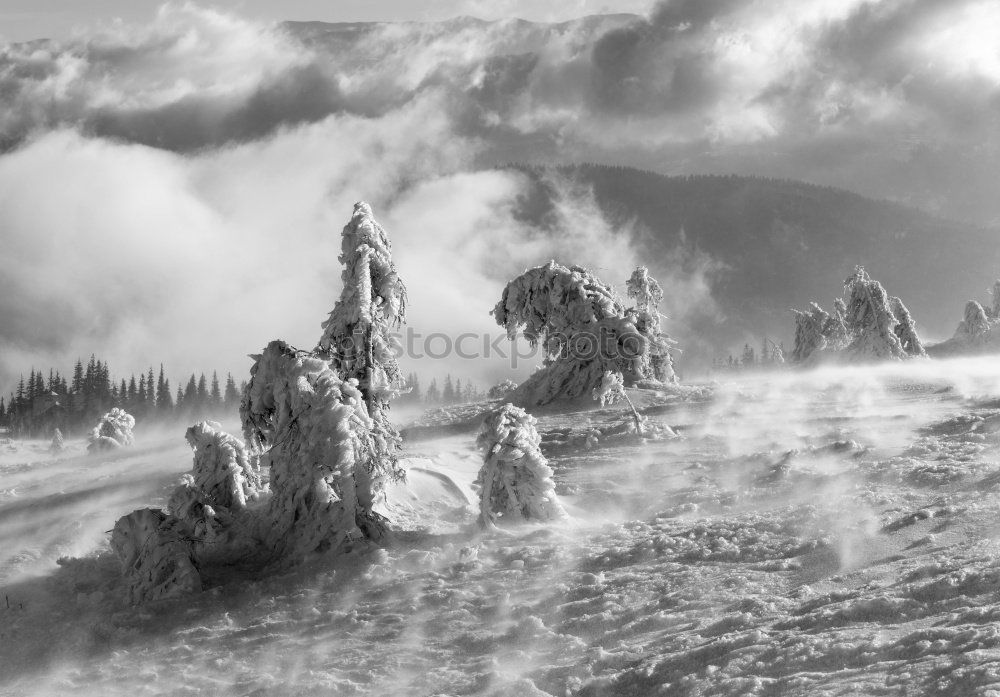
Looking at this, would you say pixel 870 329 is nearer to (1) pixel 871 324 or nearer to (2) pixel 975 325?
(1) pixel 871 324

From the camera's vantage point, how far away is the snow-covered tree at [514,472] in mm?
19781

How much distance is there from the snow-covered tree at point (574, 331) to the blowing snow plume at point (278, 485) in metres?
17.1

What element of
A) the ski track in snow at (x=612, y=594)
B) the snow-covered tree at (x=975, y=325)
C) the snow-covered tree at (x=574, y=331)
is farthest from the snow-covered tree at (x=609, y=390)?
the snow-covered tree at (x=975, y=325)

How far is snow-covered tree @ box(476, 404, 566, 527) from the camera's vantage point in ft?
64.9

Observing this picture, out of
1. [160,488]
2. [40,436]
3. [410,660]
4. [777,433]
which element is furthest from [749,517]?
[40,436]

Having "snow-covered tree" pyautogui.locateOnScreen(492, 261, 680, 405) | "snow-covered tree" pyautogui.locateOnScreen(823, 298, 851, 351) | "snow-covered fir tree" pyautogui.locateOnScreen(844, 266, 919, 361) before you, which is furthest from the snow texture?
"snow-covered tree" pyautogui.locateOnScreen(823, 298, 851, 351)

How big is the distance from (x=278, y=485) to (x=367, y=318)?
519cm

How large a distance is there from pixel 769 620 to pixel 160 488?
20.2 meters

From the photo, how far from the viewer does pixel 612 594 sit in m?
15.2

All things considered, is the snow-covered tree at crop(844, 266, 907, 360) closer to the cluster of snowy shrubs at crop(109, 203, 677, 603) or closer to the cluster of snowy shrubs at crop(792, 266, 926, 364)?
the cluster of snowy shrubs at crop(792, 266, 926, 364)

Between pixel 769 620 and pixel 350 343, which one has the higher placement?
pixel 350 343

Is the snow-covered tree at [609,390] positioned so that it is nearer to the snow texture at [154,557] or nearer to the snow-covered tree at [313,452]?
the snow-covered tree at [313,452]

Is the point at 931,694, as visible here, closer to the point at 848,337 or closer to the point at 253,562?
the point at 253,562

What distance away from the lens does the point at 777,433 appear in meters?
27.6
